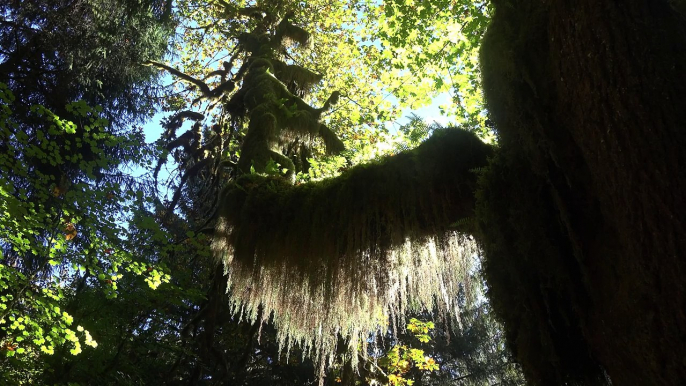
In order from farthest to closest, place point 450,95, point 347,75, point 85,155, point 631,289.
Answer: point 347,75
point 85,155
point 450,95
point 631,289

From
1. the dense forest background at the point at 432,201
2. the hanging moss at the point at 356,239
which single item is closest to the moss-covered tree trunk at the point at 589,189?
the dense forest background at the point at 432,201

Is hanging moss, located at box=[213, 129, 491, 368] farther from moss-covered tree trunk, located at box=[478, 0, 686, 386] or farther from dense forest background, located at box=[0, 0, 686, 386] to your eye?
moss-covered tree trunk, located at box=[478, 0, 686, 386]

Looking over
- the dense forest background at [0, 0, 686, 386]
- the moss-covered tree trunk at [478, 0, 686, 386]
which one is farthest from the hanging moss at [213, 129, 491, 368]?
the moss-covered tree trunk at [478, 0, 686, 386]

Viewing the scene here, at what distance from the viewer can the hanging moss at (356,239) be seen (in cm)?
321

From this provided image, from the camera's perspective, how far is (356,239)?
3.42 meters

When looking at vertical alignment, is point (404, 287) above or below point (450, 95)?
below

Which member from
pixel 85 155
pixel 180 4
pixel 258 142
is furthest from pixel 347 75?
pixel 85 155

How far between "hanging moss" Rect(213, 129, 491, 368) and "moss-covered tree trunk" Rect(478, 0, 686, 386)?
2.17 ft

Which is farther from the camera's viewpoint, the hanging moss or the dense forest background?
the hanging moss

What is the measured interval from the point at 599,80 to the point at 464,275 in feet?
6.62

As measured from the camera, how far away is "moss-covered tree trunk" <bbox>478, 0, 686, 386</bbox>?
1.53 meters

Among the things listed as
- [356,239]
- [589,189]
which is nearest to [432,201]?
[356,239]

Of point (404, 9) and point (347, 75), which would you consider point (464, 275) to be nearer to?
point (404, 9)

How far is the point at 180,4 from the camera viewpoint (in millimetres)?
9773
